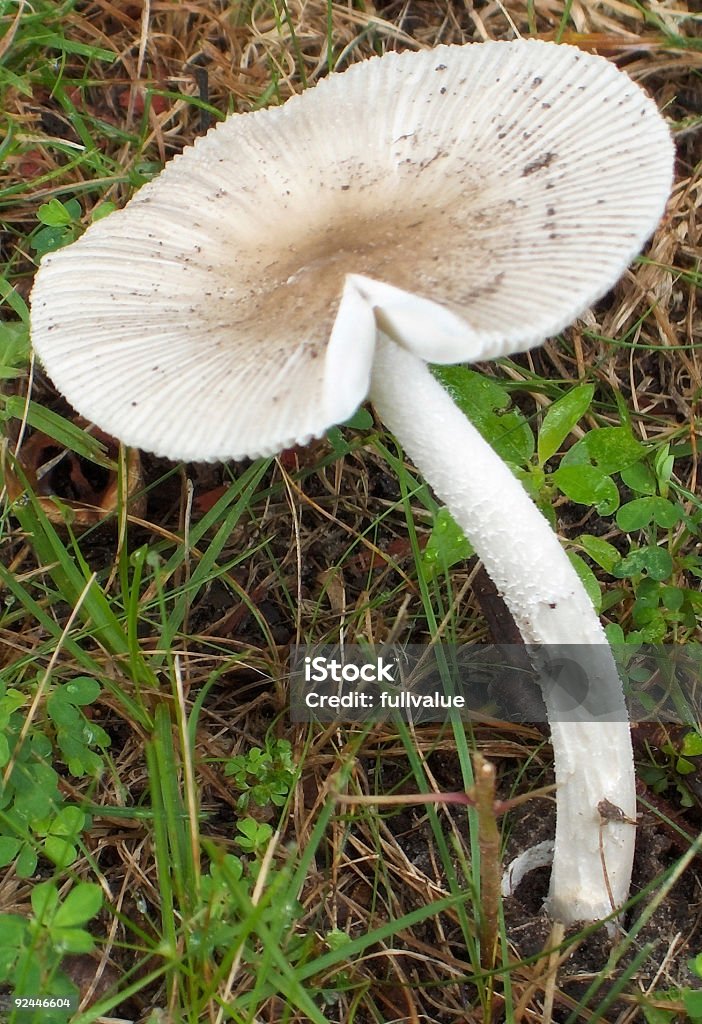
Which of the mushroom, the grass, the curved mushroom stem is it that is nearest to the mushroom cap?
the mushroom

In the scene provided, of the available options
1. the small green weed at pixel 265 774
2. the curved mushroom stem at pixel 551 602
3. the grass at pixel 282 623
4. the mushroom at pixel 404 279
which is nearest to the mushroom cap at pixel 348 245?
the mushroom at pixel 404 279

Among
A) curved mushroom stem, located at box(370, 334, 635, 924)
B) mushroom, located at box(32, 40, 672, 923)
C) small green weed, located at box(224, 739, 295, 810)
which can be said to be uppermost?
mushroom, located at box(32, 40, 672, 923)

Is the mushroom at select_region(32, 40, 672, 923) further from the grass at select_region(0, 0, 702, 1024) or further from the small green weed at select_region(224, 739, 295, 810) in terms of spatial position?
the small green weed at select_region(224, 739, 295, 810)

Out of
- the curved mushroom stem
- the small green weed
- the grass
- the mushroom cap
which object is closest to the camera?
the mushroom cap

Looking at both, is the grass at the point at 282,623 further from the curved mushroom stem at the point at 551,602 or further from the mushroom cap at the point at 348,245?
the mushroom cap at the point at 348,245

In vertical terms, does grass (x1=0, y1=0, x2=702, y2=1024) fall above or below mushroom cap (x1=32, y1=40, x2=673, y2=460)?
below

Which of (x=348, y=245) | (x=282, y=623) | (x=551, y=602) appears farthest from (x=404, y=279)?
(x=282, y=623)

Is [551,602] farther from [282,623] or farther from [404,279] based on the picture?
[282,623]
